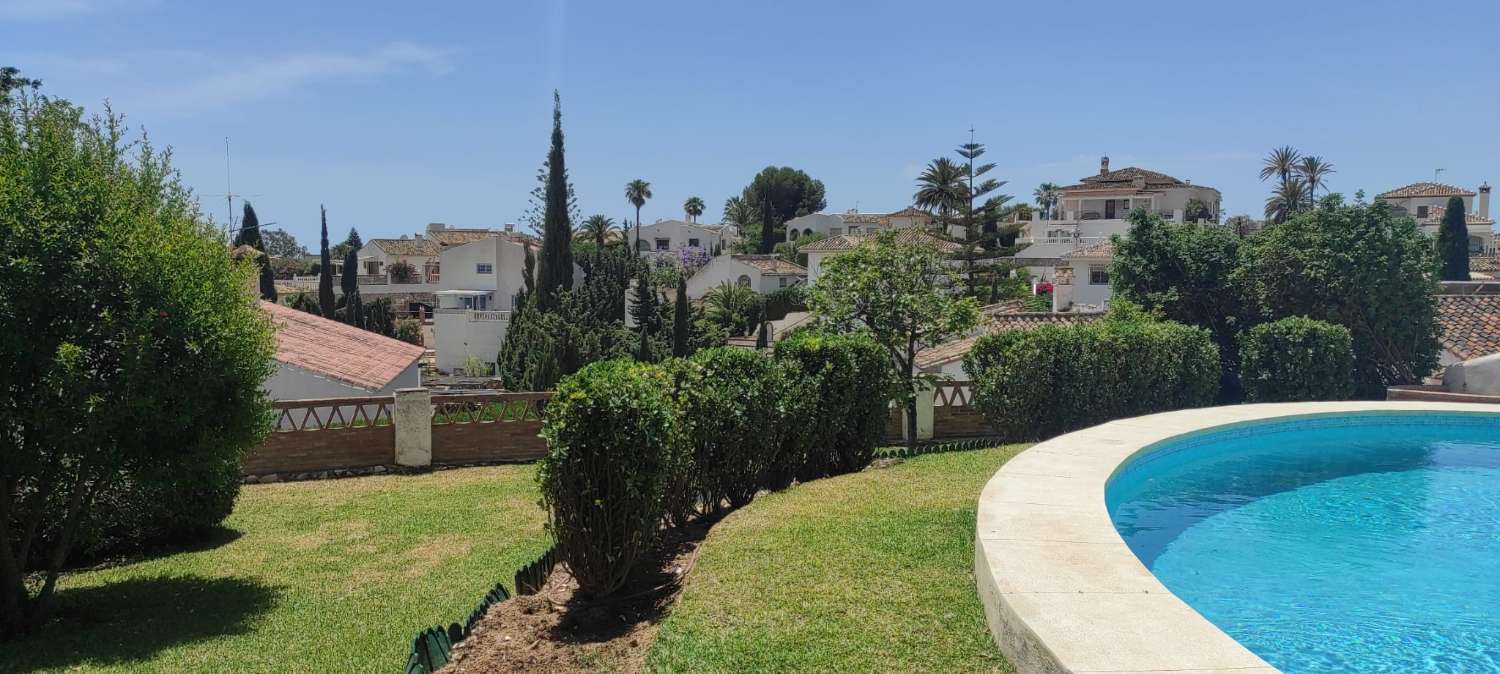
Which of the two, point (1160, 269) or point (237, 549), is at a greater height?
point (1160, 269)

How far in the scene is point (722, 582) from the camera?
7.62 metres

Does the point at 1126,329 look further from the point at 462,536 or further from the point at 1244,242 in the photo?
the point at 462,536

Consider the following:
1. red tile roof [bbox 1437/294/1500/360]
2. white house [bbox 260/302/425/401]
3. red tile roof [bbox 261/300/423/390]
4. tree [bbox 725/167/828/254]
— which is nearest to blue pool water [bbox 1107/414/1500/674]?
red tile roof [bbox 1437/294/1500/360]

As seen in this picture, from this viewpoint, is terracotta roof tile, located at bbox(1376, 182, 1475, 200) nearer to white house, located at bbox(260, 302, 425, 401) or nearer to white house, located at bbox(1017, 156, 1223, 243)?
white house, located at bbox(1017, 156, 1223, 243)

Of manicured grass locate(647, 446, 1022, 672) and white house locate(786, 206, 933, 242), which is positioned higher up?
white house locate(786, 206, 933, 242)

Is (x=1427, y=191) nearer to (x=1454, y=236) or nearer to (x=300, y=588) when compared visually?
(x=1454, y=236)

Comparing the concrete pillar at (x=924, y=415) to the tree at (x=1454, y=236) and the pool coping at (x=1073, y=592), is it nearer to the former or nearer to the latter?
the pool coping at (x=1073, y=592)

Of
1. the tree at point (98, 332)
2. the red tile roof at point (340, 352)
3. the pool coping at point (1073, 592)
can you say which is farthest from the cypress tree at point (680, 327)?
the tree at point (98, 332)

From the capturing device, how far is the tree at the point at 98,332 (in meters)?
7.98

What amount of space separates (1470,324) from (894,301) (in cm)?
1858

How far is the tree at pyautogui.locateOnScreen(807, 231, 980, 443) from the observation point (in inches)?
733

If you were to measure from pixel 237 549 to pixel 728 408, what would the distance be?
20.5 ft

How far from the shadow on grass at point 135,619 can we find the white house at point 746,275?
51384 millimetres

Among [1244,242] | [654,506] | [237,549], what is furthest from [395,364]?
[1244,242]
